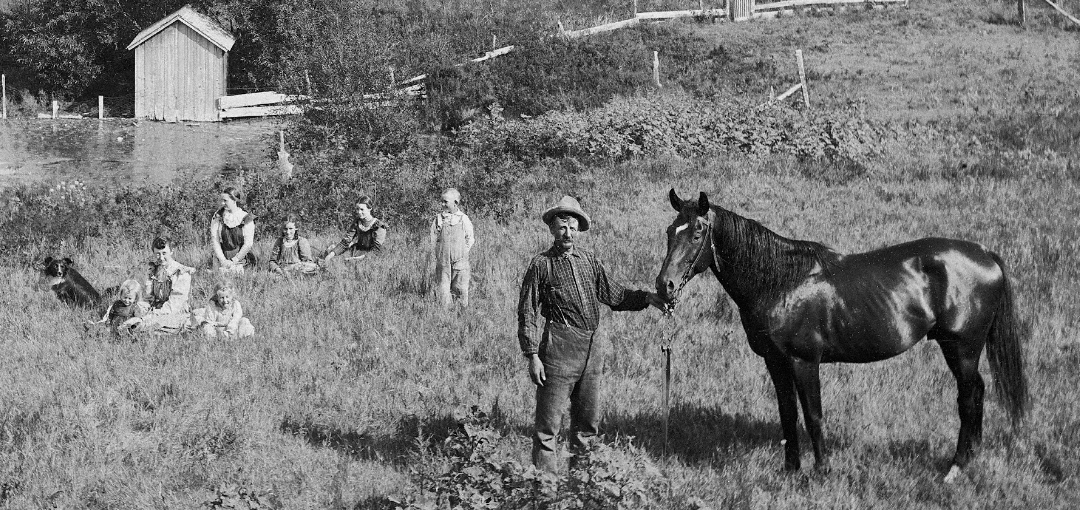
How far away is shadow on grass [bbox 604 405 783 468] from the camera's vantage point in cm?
707

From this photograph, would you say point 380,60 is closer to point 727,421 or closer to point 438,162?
point 438,162

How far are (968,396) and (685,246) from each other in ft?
8.59

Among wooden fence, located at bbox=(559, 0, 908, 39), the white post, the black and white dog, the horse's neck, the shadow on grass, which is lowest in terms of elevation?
the shadow on grass

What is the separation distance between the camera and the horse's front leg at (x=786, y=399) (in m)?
6.62

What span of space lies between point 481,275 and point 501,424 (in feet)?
14.0

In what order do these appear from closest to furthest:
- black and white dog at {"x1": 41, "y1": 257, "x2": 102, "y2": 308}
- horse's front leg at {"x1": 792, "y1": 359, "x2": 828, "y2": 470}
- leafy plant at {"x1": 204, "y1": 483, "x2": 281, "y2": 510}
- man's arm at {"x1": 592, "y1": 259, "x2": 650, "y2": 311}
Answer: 1. leafy plant at {"x1": 204, "y1": 483, "x2": 281, "y2": 510}
2. man's arm at {"x1": 592, "y1": 259, "x2": 650, "y2": 311}
3. horse's front leg at {"x1": 792, "y1": 359, "x2": 828, "y2": 470}
4. black and white dog at {"x1": 41, "y1": 257, "x2": 102, "y2": 308}

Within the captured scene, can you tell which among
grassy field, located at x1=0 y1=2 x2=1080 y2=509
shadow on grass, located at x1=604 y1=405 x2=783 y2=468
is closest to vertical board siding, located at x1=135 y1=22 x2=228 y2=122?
grassy field, located at x1=0 y1=2 x2=1080 y2=509

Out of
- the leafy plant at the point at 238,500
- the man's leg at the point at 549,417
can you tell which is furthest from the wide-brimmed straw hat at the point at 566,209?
the leafy plant at the point at 238,500

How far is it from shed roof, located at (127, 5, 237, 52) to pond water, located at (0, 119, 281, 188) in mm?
3100

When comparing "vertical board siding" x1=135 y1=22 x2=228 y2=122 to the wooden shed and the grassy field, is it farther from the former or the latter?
the grassy field

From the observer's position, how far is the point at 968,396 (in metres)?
6.95

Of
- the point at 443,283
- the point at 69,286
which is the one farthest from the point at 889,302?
the point at 69,286

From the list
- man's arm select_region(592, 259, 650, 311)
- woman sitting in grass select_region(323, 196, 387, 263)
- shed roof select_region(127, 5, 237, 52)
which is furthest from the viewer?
shed roof select_region(127, 5, 237, 52)

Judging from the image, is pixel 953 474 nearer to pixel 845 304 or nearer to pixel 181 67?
pixel 845 304
